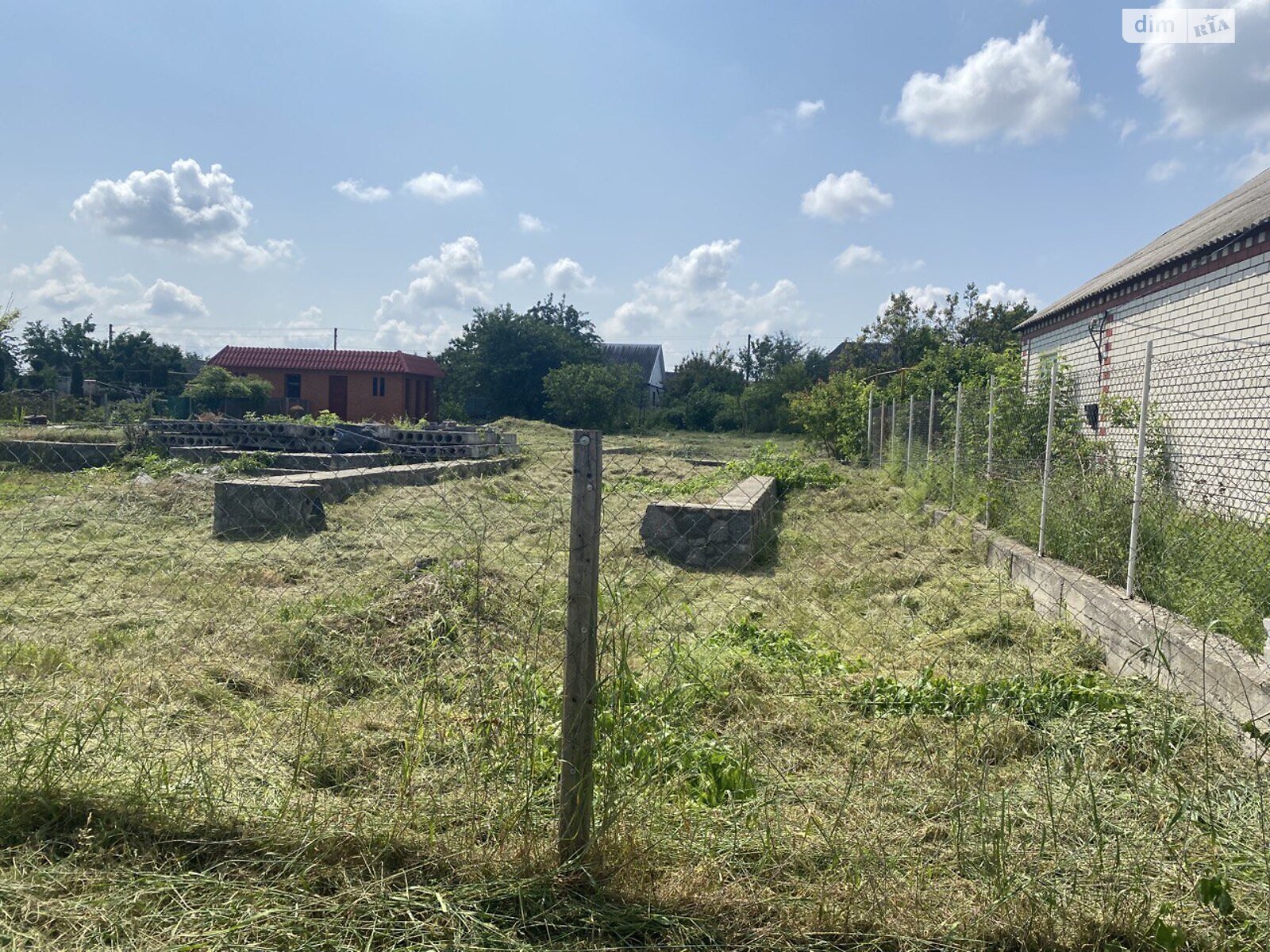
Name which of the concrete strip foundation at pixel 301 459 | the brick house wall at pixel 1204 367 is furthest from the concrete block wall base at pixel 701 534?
the concrete strip foundation at pixel 301 459

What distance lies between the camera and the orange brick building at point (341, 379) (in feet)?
121

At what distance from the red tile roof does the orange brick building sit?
36mm

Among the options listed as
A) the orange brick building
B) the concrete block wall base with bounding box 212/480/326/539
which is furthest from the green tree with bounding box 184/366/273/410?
the concrete block wall base with bounding box 212/480/326/539

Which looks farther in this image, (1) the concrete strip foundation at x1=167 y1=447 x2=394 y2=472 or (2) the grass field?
(1) the concrete strip foundation at x1=167 y1=447 x2=394 y2=472

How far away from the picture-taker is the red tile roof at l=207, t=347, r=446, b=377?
3694 cm

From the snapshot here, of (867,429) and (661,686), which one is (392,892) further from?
(867,429)

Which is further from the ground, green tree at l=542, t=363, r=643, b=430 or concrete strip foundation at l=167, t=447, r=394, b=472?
green tree at l=542, t=363, r=643, b=430

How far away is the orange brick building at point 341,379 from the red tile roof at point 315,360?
0.12 ft

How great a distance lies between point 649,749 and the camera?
2.80m

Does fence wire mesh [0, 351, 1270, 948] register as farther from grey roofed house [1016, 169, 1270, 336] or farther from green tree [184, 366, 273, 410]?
green tree [184, 366, 273, 410]

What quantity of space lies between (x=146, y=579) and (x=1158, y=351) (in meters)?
11.9

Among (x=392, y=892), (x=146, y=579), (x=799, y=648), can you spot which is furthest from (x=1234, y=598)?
(x=146, y=579)

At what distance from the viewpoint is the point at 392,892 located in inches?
92.1

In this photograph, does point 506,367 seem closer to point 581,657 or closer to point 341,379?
point 341,379
